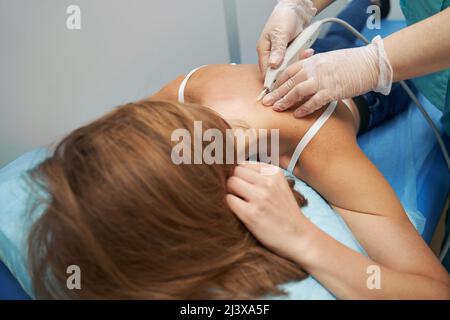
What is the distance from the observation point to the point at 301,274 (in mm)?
768

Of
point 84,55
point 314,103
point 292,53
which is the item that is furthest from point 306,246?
point 84,55

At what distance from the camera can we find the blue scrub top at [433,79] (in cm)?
108

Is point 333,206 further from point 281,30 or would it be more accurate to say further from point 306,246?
point 281,30

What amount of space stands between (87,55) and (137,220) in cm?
81

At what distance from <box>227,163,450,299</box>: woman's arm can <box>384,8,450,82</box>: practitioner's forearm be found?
15.7 inches

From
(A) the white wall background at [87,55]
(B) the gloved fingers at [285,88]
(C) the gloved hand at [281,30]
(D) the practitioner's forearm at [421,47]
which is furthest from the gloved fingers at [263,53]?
(A) the white wall background at [87,55]

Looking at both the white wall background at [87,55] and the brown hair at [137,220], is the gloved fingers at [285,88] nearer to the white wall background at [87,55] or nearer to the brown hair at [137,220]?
the brown hair at [137,220]

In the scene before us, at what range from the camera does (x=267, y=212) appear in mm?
735

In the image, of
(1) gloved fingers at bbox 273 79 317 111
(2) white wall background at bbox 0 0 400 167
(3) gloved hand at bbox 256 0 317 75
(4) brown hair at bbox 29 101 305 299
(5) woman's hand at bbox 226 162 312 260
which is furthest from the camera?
(2) white wall background at bbox 0 0 400 167

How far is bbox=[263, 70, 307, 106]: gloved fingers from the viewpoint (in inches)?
36.2

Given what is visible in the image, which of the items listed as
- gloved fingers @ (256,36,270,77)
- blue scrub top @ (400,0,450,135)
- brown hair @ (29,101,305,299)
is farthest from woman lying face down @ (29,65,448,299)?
blue scrub top @ (400,0,450,135)

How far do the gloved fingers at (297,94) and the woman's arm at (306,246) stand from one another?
23 cm

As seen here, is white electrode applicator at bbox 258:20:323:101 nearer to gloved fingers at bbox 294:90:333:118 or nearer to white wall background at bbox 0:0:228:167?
gloved fingers at bbox 294:90:333:118

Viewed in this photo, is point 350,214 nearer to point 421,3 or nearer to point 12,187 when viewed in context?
point 421,3
